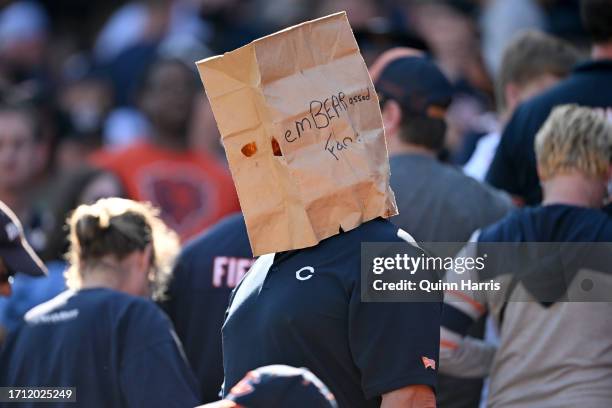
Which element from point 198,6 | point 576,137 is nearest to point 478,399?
point 576,137

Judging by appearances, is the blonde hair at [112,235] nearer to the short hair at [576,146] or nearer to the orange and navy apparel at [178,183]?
the short hair at [576,146]

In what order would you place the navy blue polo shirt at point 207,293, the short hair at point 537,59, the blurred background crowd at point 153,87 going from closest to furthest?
1. the navy blue polo shirt at point 207,293
2. the short hair at point 537,59
3. the blurred background crowd at point 153,87

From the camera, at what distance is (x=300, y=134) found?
130 inches

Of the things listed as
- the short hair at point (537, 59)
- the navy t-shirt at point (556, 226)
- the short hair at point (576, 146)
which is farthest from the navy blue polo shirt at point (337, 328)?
the short hair at point (537, 59)

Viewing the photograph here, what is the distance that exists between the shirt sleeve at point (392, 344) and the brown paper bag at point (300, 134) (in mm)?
256

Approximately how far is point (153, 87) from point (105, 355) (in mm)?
3918

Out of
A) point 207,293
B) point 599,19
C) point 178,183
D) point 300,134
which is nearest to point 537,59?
point 599,19

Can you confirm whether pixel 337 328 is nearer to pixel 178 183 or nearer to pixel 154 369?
pixel 154 369

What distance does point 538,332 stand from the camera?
4102mm

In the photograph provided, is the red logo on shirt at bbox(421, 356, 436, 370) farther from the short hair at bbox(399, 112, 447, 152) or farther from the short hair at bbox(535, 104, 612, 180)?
the short hair at bbox(399, 112, 447, 152)

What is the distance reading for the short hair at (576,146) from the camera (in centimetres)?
424

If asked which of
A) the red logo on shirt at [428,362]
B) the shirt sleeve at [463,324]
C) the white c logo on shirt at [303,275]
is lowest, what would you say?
the shirt sleeve at [463,324]

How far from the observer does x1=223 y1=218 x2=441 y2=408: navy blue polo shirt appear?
3146 millimetres

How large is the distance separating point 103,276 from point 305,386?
1.89 m
